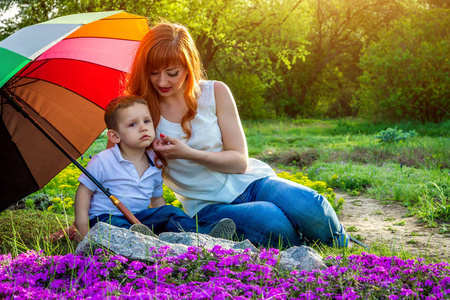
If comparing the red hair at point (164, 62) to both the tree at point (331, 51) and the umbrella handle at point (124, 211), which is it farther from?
the tree at point (331, 51)

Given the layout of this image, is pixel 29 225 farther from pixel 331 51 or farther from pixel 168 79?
pixel 331 51

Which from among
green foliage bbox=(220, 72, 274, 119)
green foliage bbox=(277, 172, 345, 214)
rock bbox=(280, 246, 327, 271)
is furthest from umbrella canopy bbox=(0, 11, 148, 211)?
green foliage bbox=(220, 72, 274, 119)

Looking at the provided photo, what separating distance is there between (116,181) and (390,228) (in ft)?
7.81

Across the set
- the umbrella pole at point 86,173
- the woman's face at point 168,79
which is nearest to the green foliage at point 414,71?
the woman's face at point 168,79

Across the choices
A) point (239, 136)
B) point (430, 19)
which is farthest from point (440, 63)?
point (239, 136)

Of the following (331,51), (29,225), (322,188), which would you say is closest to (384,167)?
(322,188)

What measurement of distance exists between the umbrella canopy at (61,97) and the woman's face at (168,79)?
488 mm

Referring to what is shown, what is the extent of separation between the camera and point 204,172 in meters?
3.42

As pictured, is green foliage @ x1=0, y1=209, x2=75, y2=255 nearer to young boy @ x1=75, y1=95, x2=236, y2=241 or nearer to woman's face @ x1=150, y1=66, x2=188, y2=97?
young boy @ x1=75, y1=95, x2=236, y2=241

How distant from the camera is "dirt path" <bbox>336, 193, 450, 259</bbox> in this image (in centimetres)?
344

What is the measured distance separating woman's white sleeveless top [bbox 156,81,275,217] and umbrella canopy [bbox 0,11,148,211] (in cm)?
67

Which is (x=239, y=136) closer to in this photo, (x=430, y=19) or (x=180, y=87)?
(x=180, y=87)

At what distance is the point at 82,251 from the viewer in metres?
2.39

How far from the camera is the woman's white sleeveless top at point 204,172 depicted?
340cm
